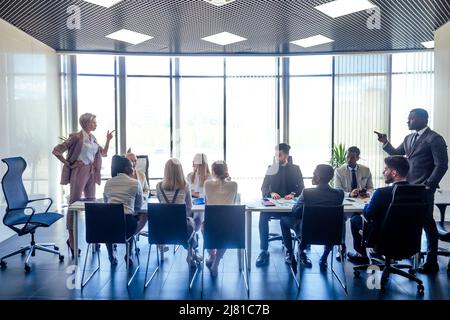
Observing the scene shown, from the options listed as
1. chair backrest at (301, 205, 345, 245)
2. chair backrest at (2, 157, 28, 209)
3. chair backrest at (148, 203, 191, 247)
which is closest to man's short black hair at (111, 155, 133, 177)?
chair backrest at (148, 203, 191, 247)

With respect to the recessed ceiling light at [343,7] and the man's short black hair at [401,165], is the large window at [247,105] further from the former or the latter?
the man's short black hair at [401,165]

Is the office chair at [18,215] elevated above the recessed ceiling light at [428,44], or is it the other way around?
the recessed ceiling light at [428,44]

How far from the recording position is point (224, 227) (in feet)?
11.3

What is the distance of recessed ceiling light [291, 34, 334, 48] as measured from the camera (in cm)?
628

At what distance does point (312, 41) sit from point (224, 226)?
429 cm

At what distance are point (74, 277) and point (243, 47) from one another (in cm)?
487

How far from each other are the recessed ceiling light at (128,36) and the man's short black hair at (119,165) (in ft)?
9.59

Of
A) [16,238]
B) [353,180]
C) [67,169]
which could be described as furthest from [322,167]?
[16,238]

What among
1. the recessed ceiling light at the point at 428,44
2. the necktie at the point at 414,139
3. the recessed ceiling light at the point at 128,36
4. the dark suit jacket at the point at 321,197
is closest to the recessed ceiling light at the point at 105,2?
the recessed ceiling light at the point at 128,36

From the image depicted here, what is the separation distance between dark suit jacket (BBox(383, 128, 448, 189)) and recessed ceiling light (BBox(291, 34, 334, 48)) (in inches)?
114

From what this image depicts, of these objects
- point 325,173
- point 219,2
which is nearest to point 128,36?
point 219,2

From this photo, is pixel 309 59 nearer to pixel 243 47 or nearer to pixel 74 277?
pixel 243 47

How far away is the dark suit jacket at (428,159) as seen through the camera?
3730mm

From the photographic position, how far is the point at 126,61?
7617mm
